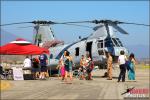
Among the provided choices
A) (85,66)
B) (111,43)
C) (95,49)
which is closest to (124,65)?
(85,66)

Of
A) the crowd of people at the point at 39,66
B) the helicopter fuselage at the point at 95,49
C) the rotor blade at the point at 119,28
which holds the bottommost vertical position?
the crowd of people at the point at 39,66

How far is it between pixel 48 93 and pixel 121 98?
10.2 feet

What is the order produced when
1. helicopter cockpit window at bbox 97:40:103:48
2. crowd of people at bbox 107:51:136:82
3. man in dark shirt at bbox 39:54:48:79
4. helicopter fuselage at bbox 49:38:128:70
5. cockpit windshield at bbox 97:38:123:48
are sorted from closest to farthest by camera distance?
crowd of people at bbox 107:51:136:82 → man in dark shirt at bbox 39:54:48:79 → helicopter fuselage at bbox 49:38:128:70 → cockpit windshield at bbox 97:38:123:48 → helicopter cockpit window at bbox 97:40:103:48

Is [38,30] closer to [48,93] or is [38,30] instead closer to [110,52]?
[110,52]

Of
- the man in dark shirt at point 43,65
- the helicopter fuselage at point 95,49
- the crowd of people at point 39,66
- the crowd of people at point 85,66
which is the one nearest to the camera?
the crowd of people at point 85,66

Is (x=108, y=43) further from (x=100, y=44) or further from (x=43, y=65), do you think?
(x=43, y=65)

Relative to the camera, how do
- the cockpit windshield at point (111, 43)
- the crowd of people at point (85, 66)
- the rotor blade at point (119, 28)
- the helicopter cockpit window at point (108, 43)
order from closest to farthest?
the crowd of people at point (85, 66), the rotor blade at point (119, 28), the cockpit windshield at point (111, 43), the helicopter cockpit window at point (108, 43)

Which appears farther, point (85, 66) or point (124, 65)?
point (85, 66)

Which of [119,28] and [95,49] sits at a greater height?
[119,28]

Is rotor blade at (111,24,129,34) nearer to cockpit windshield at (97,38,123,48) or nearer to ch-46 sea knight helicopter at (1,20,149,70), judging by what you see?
ch-46 sea knight helicopter at (1,20,149,70)

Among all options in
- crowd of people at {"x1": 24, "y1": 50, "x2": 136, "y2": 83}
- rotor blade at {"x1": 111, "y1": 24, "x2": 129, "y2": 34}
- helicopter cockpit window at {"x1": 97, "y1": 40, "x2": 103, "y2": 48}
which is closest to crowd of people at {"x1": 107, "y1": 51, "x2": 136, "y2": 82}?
crowd of people at {"x1": 24, "y1": 50, "x2": 136, "y2": 83}

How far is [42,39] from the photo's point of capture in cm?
4016

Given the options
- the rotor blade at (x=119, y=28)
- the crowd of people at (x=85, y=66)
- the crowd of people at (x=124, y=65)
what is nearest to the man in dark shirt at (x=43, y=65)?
the crowd of people at (x=85, y=66)

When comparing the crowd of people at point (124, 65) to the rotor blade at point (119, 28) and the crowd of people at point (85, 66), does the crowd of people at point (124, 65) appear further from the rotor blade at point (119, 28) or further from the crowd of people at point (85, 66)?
the rotor blade at point (119, 28)
